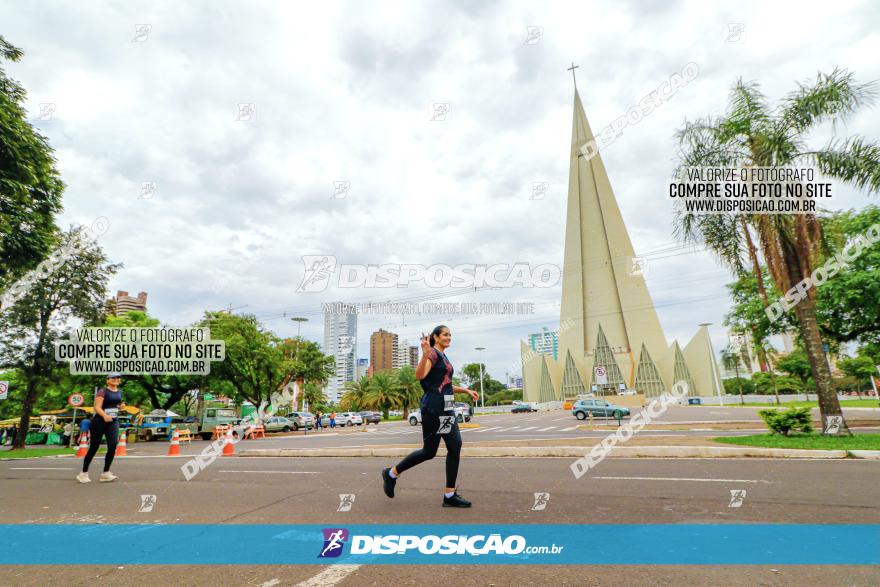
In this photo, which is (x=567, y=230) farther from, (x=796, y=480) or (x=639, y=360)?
(x=796, y=480)

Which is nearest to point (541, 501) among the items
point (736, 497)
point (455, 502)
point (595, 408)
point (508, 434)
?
point (455, 502)

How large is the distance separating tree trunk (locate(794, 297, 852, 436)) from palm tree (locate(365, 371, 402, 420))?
50012 millimetres

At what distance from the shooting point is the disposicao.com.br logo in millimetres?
3348

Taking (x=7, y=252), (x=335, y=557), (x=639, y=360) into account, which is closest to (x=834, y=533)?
(x=335, y=557)

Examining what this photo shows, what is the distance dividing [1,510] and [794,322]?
22.9 metres

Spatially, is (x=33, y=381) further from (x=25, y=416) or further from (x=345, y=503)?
(x=345, y=503)

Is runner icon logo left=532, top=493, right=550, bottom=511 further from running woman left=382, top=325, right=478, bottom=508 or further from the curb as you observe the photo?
the curb

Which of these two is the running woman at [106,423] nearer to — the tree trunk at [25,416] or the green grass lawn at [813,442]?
the green grass lawn at [813,442]

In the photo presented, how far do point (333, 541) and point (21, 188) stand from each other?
11.8 metres

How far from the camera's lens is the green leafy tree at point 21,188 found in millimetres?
10172

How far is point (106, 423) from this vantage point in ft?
24.0

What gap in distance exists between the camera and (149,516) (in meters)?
4.77

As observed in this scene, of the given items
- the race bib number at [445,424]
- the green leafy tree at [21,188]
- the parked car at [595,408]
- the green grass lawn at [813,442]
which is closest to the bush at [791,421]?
the green grass lawn at [813,442]

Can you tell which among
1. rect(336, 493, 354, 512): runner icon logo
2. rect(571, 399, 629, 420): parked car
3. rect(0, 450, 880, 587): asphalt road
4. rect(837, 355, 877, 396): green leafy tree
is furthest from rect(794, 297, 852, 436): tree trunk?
rect(837, 355, 877, 396): green leafy tree
